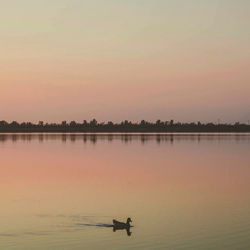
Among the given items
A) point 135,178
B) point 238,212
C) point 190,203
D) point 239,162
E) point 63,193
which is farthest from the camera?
point 239,162

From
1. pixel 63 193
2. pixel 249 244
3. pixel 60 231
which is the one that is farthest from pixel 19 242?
pixel 63 193

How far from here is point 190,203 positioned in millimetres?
40281

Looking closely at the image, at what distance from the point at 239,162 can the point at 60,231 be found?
52369 millimetres

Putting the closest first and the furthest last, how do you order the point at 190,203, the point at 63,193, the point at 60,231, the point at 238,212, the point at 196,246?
the point at 196,246 < the point at 60,231 < the point at 238,212 < the point at 190,203 < the point at 63,193

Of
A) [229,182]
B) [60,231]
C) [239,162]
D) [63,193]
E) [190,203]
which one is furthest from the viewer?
[239,162]

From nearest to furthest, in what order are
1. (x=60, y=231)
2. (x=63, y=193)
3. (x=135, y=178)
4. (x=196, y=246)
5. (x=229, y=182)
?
(x=196, y=246), (x=60, y=231), (x=63, y=193), (x=229, y=182), (x=135, y=178)

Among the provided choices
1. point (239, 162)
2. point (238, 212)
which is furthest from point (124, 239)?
point (239, 162)

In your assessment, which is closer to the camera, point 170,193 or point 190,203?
point 190,203

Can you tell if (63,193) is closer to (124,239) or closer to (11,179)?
(11,179)

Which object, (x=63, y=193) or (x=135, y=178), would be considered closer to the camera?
(x=63, y=193)

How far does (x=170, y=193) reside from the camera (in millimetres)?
45531

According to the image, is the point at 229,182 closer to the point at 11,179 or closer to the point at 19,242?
the point at 11,179

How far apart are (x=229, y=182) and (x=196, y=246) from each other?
2745 centimetres

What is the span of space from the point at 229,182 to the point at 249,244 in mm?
26993
